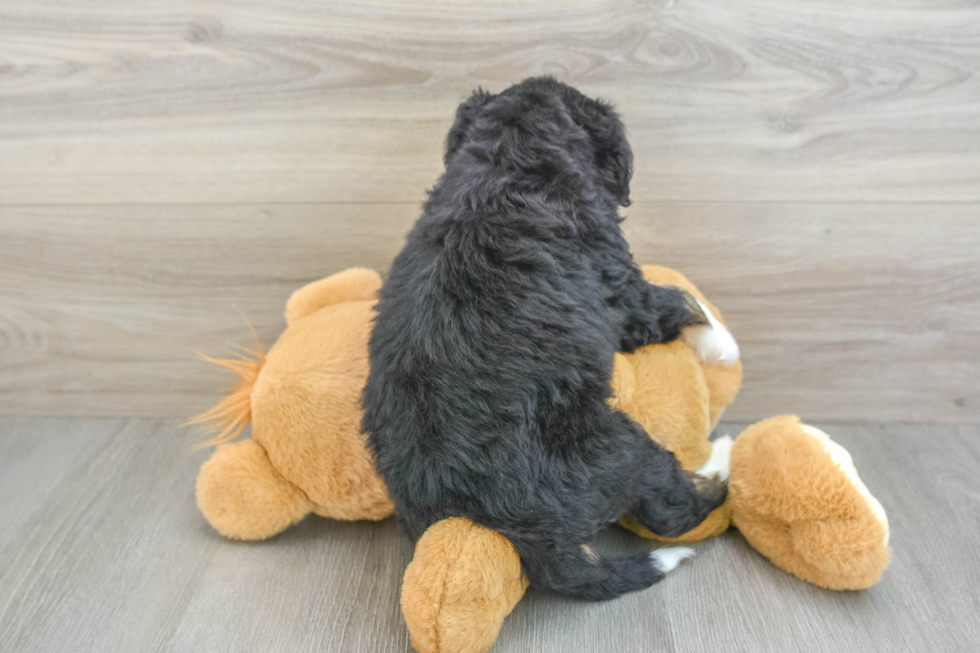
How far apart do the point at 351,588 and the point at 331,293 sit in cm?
52

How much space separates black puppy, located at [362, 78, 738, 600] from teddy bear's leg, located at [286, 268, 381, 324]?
0.32 metres

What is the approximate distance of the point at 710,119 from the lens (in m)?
1.17

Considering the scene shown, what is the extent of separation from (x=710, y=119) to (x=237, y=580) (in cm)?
114

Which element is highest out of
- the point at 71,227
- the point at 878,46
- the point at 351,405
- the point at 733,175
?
the point at 878,46

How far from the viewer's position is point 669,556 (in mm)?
987

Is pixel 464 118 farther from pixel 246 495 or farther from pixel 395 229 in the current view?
pixel 246 495

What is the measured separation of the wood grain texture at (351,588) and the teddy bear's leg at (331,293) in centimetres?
40

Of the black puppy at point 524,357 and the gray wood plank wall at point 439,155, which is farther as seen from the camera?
the gray wood plank wall at point 439,155

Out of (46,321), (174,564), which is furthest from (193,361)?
(174,564)

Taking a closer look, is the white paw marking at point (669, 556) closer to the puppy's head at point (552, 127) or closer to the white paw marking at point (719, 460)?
the white paw marking at point (719, 460)

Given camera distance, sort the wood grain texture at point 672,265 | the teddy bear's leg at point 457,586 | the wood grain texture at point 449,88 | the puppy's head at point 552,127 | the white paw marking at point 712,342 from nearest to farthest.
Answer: the teddy bear's leg at point 457,586 < the puppy's head at point 552,127 < the white paw marking at point 712,342 < the wood grain texture at point 449,88 < the wood grain texture at point 672,265

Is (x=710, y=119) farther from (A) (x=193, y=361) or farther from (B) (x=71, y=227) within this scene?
(B) (x=71, y=227)

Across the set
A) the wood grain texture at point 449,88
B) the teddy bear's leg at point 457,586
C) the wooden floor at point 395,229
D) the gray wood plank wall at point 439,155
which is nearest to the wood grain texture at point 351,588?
the wooden floor at point 395,229

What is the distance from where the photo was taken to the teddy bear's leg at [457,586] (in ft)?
2.56
